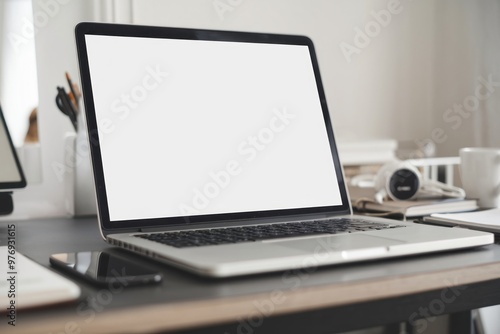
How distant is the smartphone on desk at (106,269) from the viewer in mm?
553

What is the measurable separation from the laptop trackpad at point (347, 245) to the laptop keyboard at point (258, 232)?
0.13 ft

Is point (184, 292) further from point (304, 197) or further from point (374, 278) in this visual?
point (304, 197)

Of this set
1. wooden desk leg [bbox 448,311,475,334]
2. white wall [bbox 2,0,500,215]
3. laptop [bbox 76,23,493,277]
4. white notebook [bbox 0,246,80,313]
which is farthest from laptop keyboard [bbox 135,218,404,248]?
white wall [bbox 2,0,500,215]

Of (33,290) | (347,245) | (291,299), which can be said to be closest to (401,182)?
(347,245)

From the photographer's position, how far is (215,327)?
21.2 inches

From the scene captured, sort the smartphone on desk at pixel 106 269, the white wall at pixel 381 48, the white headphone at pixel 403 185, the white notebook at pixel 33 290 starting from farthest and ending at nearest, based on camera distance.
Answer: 1. the white wall at pixel 381 48
2. the white headphone at pixel 403 185
3. the smartphone on desk at pixel 106 269
4. the white notebook at pixel 33 290

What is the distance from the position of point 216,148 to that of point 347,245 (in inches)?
12.2

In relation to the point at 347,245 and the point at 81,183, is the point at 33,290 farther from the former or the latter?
the point at 81,183

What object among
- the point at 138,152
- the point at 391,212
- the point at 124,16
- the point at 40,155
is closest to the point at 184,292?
the point at 138,152

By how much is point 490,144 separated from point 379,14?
2.12 feet

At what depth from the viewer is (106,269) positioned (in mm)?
616

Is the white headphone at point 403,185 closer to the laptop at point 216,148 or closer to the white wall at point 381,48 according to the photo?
the laptop at point 216,148

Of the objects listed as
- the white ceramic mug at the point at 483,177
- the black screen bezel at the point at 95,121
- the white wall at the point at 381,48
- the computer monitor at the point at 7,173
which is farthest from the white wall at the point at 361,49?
the white ceramic mug at the point at 483,177

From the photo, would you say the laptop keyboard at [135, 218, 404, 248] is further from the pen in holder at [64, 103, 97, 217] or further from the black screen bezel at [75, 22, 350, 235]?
the pen in holder at [64, 103, 97, 217]
